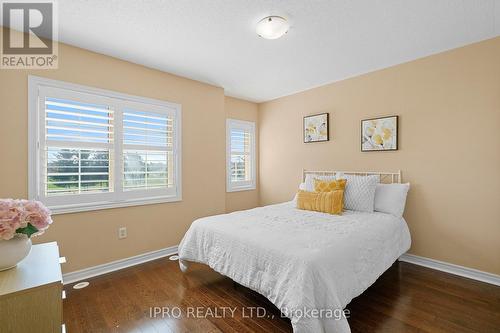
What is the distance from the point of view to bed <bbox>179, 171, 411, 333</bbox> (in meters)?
1.48

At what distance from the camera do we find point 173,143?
3350mm

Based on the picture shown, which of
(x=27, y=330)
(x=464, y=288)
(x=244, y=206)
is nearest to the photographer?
(x=27, y=330)

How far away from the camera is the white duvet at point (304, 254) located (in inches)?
58.6

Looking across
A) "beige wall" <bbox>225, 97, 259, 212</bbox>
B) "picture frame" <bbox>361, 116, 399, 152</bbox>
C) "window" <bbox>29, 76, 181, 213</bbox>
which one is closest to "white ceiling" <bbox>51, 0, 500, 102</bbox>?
"window" <bbox>29, 76, 181, 213</bbox>

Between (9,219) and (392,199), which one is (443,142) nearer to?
(392,199)

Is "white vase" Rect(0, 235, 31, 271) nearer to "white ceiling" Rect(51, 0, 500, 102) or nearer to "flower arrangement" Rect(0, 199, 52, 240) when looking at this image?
"flower arrangement" Rect(0, 199, 52, 240)

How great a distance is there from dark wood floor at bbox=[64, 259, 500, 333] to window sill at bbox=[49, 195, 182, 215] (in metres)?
0.75

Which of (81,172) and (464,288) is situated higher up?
(81,172)

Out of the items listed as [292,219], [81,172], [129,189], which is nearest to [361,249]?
[292,219]

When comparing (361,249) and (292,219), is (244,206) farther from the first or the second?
(361,249)

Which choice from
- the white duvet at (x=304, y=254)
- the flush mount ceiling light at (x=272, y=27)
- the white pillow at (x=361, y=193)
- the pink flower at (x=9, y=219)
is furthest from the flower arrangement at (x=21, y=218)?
the white pillow at (x=361, y=193)

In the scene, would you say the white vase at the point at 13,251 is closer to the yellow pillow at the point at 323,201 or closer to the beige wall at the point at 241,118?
the yellow pillow at the point at 323,201

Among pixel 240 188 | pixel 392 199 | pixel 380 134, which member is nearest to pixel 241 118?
pixel 240 188

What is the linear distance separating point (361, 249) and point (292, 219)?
2.54 ft
